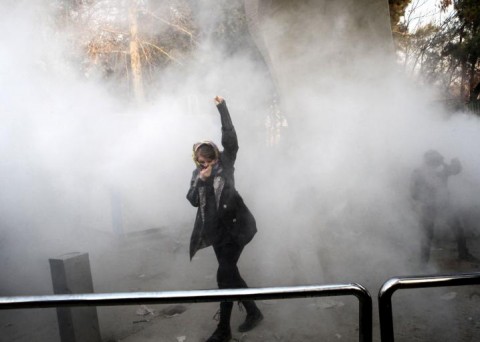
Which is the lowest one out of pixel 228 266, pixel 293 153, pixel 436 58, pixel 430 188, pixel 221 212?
pixel 228 266

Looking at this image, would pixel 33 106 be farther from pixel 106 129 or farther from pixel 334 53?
pixel 334 53

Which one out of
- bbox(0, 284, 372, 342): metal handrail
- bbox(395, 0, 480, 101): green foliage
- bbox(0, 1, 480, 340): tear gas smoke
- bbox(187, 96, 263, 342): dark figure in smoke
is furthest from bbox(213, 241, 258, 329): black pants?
bbox(395, 0, 480, 101): green foliage

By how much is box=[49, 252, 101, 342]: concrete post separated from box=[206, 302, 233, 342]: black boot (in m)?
0.92

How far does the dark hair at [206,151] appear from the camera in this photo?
271 cm

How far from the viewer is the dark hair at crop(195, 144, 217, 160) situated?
2.71 m

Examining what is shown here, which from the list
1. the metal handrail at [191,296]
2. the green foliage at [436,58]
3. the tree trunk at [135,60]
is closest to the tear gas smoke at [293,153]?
the metal handrail at [191,296]

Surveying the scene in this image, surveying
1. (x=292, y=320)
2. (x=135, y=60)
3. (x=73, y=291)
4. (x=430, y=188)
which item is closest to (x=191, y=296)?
(x=73, y=291)

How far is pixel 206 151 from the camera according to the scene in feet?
8.89

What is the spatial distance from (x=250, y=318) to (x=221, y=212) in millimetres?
939

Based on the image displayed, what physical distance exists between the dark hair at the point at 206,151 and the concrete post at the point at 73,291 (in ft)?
3.90

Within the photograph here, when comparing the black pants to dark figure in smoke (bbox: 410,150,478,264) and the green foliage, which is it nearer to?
dark figure in smoke (bbox: 410,150,478,264)

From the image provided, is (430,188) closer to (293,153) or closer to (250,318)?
(293,153)

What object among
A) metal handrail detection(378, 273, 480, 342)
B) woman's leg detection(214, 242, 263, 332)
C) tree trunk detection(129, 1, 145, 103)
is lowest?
woman's leg detection(214, 242, 263, 332)

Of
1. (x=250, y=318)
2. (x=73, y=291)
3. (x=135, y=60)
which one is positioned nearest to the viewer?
(x=73, y=291)
